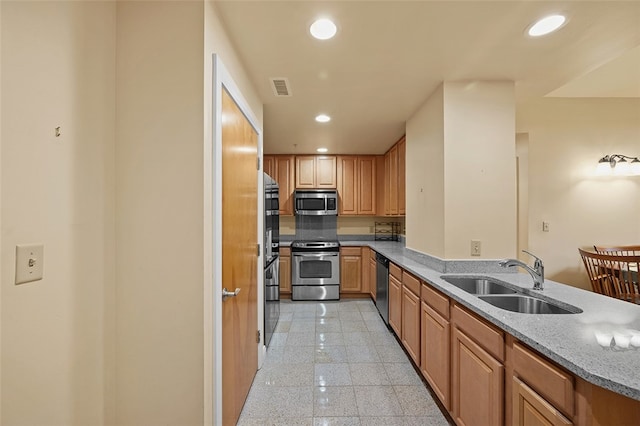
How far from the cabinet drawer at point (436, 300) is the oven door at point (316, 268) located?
230 cm

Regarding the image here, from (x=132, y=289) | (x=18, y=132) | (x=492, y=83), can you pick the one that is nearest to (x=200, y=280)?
(x=132, y=289)

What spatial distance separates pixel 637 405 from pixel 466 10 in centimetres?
175

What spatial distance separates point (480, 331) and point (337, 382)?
127 cm

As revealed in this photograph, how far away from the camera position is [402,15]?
1.50 m

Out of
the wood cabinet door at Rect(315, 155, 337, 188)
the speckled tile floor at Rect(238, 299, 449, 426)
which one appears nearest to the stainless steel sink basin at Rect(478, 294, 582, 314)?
the speckled tile floor at Rect(238, 299, 449, 426)

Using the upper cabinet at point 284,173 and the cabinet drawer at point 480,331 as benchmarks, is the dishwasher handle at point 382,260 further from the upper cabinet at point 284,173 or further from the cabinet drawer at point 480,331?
the upper cabinet at point 284,173


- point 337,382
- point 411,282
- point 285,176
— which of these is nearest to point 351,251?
point 285,176

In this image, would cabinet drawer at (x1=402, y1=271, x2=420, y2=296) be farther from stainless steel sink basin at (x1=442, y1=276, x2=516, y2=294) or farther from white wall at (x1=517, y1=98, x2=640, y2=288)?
white wall at (x1=517, y1=98, x2=640, y2=288)

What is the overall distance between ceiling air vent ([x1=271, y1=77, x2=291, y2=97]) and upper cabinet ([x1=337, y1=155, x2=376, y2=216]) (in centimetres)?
252

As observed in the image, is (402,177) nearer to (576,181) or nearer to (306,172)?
(306,172)

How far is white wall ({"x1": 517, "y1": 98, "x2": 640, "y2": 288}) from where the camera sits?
128 inches

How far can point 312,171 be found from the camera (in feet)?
15.9

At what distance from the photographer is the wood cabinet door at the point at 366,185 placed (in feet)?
16.1

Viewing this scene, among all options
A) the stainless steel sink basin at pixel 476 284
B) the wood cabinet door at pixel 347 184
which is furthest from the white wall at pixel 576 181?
the wood cabinet door at pixel 347 184
